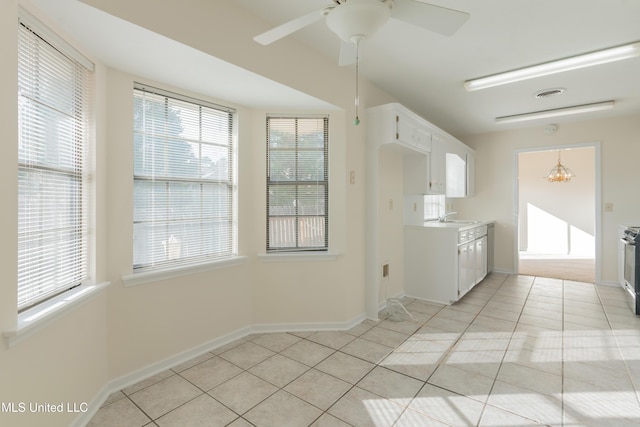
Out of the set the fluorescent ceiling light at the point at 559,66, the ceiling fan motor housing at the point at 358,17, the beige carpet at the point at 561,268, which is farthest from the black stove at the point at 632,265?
the ceiling fan motor housing at the point at 358,17

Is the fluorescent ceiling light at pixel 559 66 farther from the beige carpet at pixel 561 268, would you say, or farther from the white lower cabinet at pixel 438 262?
the beige carpet at pixel 561 268

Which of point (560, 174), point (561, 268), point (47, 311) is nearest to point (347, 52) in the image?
point (47, 311)

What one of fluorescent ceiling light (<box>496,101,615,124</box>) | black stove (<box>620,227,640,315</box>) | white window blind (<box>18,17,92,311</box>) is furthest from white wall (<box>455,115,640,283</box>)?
white window blind (<box>18,17,92,311</box>)

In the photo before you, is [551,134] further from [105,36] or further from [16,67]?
[16,67]

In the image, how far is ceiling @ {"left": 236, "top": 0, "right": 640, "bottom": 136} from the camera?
2098 mm

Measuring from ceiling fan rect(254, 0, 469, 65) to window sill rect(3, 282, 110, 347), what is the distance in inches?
68.5

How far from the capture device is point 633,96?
3.74 m

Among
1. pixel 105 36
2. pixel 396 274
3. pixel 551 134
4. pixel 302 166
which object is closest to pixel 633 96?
pixel 551 134

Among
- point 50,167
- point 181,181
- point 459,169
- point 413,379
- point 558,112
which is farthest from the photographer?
point 459,169

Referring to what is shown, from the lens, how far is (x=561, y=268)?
597 centimetres

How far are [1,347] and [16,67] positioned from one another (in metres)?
1.18

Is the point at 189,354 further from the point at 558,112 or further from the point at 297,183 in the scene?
the point at 558,112

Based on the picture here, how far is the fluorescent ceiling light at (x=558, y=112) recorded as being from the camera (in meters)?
3.99

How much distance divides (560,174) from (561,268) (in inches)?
88.1
